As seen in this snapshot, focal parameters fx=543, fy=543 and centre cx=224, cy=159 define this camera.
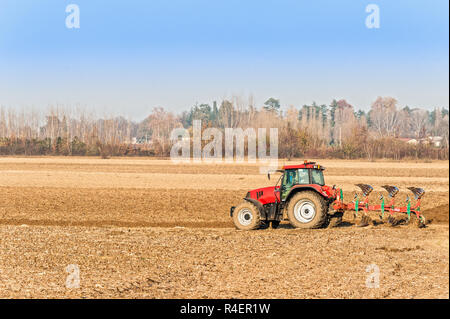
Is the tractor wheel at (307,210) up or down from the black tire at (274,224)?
up

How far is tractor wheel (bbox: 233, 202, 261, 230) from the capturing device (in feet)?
51.2

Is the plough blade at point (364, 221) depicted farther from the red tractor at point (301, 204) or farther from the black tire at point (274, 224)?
the black tire at point (274, 224)

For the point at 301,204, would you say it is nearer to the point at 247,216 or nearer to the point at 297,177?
the point at 297,177

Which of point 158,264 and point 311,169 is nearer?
point 158,264

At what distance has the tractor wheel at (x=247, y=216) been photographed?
15602 mm

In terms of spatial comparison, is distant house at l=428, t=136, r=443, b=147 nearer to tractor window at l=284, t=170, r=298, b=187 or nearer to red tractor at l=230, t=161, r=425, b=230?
red tractor at l=230, t=161, r=425, b=230

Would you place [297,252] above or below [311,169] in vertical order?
below

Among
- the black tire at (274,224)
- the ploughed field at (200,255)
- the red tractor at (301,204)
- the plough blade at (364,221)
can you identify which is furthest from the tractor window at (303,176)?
the plough blade at (364,221)

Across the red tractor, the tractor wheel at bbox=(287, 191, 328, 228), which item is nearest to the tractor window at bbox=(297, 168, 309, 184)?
the red tractor
